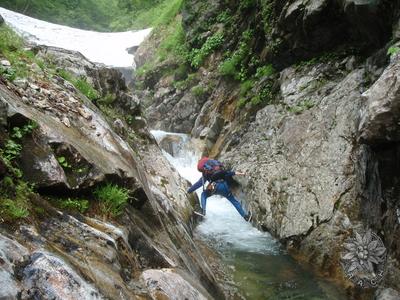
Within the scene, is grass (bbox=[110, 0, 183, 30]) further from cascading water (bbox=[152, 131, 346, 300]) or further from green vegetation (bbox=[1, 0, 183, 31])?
cascading water (bbox=[152, 131, 346, 300])

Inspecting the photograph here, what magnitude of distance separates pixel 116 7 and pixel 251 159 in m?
47.3

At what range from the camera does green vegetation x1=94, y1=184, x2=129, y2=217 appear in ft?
15.7

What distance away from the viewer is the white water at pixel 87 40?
30203 millimetres

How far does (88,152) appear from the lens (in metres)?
5.19

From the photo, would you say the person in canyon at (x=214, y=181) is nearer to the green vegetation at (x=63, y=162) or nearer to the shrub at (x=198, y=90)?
the green vegetation at (x=63, y=162)

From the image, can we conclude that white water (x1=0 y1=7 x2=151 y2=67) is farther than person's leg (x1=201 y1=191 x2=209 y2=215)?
Yes

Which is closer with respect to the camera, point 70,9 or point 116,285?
point 116,285

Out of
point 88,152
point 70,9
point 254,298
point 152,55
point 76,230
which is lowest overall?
point 254,298

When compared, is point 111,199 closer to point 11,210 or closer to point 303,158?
point 11,210

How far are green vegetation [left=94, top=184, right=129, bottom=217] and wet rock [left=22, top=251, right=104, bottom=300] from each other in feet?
4.85

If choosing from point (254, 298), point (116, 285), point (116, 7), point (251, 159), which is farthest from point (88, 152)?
point (116, 7)

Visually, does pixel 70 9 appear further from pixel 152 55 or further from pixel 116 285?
pixel 116 285

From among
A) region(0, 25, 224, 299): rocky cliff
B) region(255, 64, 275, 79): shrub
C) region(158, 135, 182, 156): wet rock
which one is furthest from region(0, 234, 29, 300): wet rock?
region(158, 135, 182, 156): wet rock

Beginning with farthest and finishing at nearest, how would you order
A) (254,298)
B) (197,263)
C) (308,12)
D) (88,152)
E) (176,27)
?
(176,27), (308,12), (254,298), (197,263), (88,152)
